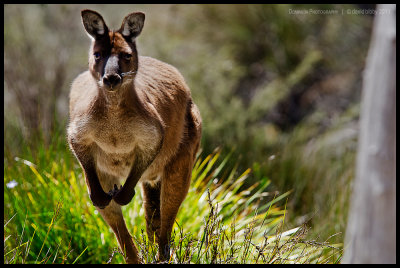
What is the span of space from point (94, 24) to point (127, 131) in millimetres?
776

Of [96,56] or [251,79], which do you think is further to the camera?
[251,79]

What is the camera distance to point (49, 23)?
11781mm

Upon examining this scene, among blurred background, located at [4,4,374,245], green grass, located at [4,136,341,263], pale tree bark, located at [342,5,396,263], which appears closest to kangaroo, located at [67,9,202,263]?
green grass, located at [4,136,341,263]

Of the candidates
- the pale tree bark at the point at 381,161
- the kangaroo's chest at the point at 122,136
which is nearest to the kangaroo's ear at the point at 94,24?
the kangaroo's chest at the point at 122,136

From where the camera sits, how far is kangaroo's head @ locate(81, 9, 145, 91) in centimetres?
354

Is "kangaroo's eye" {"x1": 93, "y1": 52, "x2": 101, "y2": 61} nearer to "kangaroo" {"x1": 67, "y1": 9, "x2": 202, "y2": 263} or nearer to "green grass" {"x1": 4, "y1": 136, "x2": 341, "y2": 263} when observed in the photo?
"kangaroo" {"x1": 67, "y1": 9, "x2": 202, "y2": 263}

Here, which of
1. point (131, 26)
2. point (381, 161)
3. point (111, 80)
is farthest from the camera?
point (131, 26)

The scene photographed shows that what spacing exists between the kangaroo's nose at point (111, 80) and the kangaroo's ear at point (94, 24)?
1.46 feet

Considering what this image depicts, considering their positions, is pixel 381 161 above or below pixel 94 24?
below

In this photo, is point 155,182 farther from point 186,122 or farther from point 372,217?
point 372,217

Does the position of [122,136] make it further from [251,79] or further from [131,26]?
[251,79]

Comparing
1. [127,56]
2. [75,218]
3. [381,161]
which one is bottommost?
[75,218]

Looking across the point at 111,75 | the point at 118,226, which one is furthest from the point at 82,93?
the point at 118,226

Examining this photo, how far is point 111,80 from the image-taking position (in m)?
3.46
